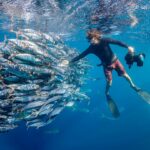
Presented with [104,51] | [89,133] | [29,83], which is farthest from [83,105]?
[29,83]

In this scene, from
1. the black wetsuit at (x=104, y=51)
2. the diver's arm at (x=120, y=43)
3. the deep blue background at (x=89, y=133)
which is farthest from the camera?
the deep blue background at (x=89, y=133)

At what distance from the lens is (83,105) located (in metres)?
42.8

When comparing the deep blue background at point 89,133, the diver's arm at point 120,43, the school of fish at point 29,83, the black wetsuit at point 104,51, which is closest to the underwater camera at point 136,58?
the diver's arm at point 120,43

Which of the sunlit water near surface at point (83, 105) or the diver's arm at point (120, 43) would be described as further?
the sunlit water near surface at point (83, 105)

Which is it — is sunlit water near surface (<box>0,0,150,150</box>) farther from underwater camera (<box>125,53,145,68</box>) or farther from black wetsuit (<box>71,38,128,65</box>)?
underwater camera (<box>125,53,145,68</box>)

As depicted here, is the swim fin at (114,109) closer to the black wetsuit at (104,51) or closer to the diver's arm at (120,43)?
the black wetsuit at (104,51)

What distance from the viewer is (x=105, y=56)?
12.1 metres

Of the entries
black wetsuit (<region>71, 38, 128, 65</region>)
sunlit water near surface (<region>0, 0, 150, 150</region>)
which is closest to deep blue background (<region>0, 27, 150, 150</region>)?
sunlit water near surface (<region>0, 0, 150, 150</region>)

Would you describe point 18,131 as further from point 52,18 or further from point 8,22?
point 52,18

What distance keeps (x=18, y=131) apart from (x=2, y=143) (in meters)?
2.39

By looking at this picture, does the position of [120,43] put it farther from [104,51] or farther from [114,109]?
[114,109]

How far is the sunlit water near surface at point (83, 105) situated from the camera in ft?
57.5

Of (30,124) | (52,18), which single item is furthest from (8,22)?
(30,124)

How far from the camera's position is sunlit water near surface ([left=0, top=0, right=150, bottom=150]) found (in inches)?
690
